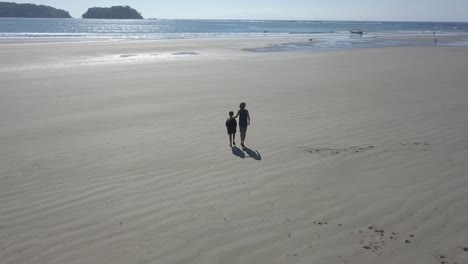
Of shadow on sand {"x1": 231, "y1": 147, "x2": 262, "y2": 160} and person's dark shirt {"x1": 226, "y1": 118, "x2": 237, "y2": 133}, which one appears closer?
shadow on sand {"x1": 231, "y1": 147, "x2": 262, "y2": 160}

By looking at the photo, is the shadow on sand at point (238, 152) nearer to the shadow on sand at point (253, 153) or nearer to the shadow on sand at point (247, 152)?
the shadow on sand at point (247, 152)

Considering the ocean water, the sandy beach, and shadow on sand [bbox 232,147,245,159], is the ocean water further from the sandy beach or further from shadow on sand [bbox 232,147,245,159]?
shadow on sand [bbox 232,147,245,159]

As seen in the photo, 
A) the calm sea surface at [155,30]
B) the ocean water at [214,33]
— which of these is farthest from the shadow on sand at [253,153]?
the calm sea surface at [155,30]

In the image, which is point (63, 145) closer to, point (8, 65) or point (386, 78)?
point (386, 78)

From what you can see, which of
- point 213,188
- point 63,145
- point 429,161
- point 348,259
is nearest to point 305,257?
point 348,259

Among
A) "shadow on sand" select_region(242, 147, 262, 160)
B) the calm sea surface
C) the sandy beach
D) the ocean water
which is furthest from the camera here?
the calm sea surface

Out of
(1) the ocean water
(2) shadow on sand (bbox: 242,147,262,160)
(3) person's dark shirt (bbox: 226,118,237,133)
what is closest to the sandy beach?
(2) shadow on sand (bbox: 242,147,262,160)

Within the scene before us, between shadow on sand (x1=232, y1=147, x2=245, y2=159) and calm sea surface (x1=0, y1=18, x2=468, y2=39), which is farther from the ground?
calm sea surface (x1=0, y1=18, x2=468, y2=39)

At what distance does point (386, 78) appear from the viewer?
57.5 feet

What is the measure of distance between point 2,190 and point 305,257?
199 inches

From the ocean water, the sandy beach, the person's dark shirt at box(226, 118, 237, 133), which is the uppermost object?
the ocean water

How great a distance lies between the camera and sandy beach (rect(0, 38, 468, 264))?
15.5 feet

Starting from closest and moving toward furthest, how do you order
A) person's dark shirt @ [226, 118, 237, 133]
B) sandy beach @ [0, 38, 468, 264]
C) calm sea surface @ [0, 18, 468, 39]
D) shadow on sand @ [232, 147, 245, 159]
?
sandy beach @ [0, 38, 468, 264]
shadow on sand @ [232, 147, 245, 159]
person's dark shirt @ [226, 118, 237, 133]
calm sea surface @ [0, 18, 468, 39]

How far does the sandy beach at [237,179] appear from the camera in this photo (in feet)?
15.5
